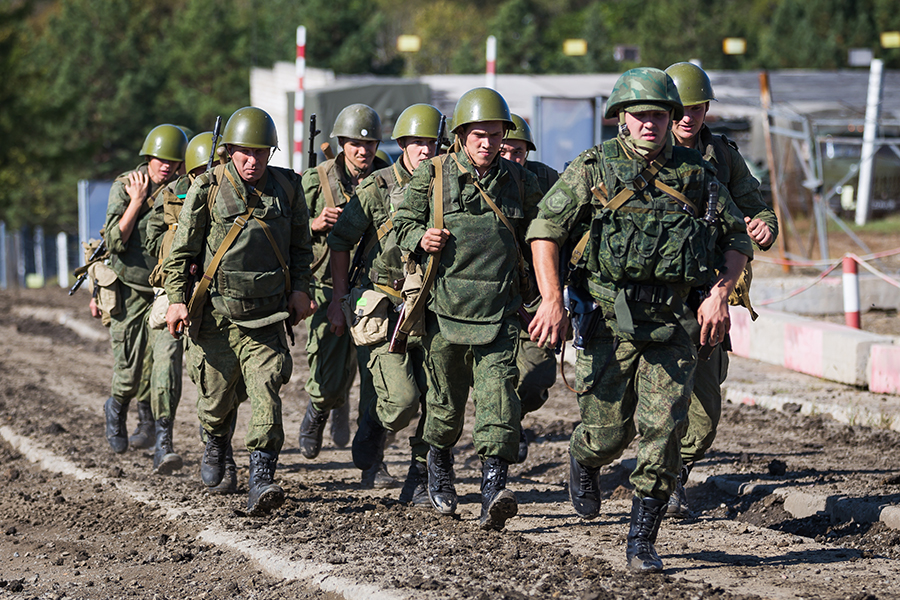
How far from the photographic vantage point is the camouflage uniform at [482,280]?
5.64m

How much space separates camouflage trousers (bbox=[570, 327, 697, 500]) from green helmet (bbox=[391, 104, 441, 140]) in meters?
2.27

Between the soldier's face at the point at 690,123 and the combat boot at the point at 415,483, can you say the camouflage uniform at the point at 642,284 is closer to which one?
the soldier's face at the point at 690,123

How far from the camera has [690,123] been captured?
19.8 feet

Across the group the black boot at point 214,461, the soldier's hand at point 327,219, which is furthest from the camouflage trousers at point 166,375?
the soldier's hand at point 327,219

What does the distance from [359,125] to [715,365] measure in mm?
2880

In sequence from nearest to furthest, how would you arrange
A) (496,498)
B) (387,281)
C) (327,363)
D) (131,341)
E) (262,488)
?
(496,498) < (262,488) < (387,281) < (327,363) < (131,341)

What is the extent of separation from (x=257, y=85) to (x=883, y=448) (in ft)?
101

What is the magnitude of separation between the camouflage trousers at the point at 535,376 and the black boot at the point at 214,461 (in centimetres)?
179

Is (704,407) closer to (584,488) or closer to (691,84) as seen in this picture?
(584,488)

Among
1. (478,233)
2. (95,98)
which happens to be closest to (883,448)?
(478,233)

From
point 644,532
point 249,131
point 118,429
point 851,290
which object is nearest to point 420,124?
point 249,131

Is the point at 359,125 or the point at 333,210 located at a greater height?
the point at 359,125

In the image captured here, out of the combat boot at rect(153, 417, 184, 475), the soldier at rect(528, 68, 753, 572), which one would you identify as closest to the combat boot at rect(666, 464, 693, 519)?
the soldier at rect(528, 68, 753, 572)

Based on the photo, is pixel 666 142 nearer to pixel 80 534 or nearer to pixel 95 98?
pixel 80 534
